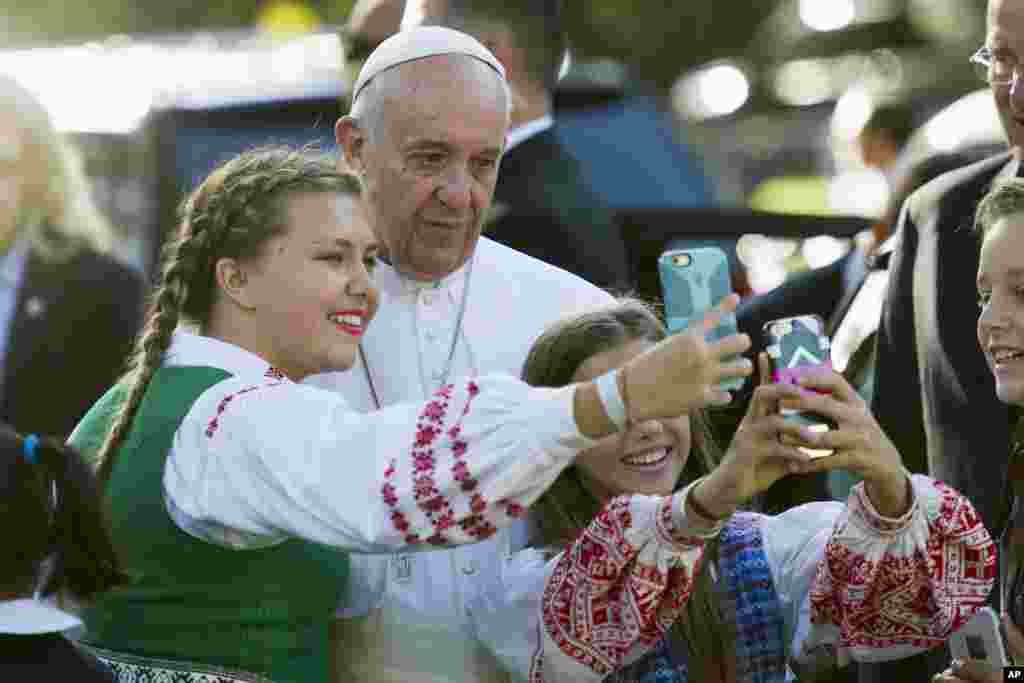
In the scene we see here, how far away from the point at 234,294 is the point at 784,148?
15149mm

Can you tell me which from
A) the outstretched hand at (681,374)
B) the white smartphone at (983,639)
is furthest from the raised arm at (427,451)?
the white smartphone at (983,639)

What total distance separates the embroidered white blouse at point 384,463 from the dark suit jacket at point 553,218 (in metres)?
2.02

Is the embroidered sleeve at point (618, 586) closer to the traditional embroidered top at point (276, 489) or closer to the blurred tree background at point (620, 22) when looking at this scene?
the traditional embroidered top at point (276, 489)

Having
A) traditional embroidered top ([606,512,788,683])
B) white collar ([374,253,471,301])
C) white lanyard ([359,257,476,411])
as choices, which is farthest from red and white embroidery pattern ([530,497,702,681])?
white collar ([374,253,471,301])

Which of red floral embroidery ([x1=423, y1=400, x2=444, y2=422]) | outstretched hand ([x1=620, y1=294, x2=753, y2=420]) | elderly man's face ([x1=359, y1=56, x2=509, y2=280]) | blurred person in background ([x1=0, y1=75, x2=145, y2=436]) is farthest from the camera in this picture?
blurred person in background ([x1=0, y1=75, x2=145, y2=436])

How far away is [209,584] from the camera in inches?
146

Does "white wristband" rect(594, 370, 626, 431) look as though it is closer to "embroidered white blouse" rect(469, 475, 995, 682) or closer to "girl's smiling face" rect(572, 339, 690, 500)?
"embroidered white blouse" rect(469, 475, 995, 682)

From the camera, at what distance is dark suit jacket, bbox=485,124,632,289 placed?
18.4 feet

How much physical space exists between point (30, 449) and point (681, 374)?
3.59 ft

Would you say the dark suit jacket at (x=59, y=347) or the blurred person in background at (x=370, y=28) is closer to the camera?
the blurred person in background at (x=370, y=28)

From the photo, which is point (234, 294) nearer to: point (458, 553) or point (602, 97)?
point (458, 553)

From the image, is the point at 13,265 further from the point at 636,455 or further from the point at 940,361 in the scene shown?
the point at 636,455

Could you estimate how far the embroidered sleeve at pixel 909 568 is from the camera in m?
3.67

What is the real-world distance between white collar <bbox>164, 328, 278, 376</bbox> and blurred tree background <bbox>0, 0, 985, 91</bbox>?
14.9 meters
